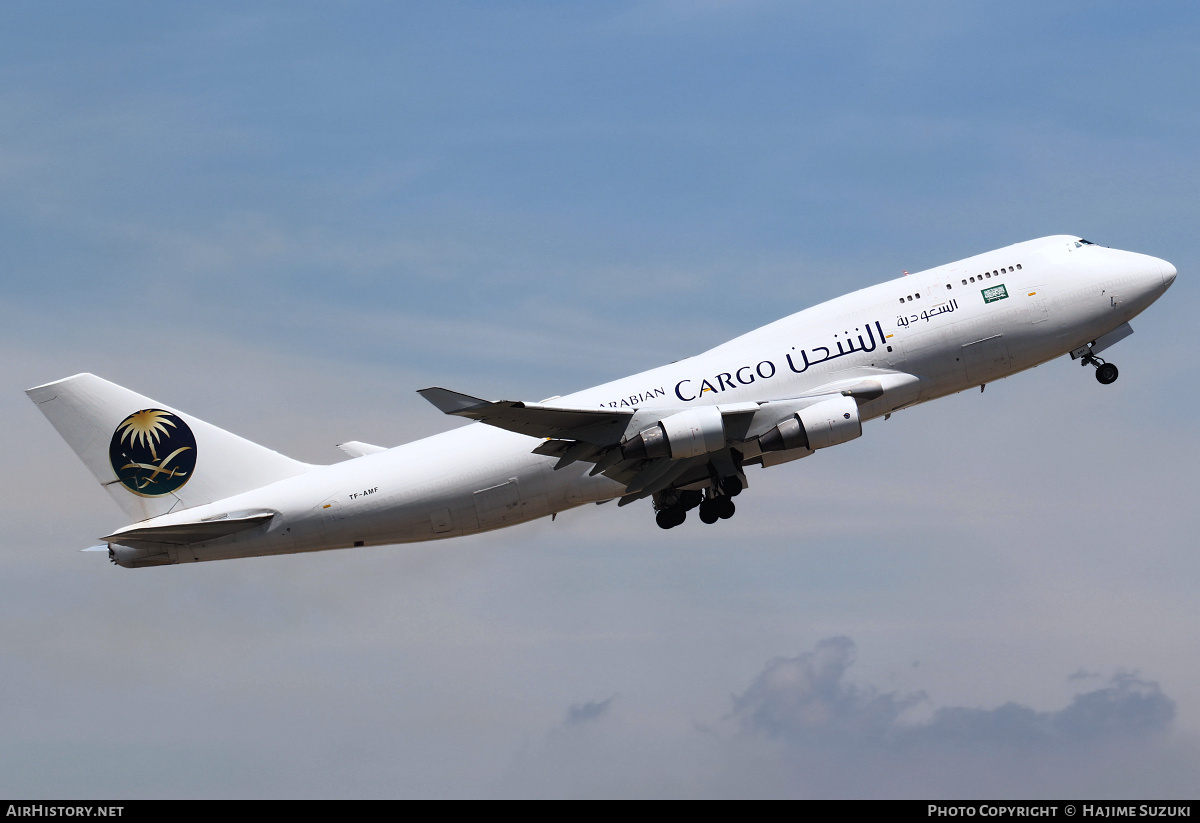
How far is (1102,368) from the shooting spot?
131ft

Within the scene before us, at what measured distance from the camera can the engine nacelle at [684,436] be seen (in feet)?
117

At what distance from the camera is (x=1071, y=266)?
38.6 meters

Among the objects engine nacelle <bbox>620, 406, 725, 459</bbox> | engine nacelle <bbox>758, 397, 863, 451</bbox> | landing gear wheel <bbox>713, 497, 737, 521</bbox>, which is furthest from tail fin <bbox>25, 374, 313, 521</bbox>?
engine nacelle <bbox>758, 397, 863, 451</bbox>

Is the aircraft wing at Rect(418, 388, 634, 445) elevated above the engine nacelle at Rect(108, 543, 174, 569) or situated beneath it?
elevated above

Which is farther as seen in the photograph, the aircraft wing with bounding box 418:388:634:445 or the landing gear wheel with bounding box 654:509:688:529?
the landing gear wheel with bounding box 654:509:688:529

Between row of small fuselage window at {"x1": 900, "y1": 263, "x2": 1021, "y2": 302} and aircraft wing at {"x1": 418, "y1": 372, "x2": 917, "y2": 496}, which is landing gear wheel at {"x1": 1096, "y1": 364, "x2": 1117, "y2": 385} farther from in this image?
aircraft wing at {"x1": 418, "y1": 372, "x2": 917, "y2": 496}

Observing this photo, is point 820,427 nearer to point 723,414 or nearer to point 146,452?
point 723,414

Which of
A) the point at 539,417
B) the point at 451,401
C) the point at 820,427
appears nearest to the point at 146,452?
the point at 451,401

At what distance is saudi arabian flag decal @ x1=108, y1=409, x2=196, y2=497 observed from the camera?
3962 centimetres

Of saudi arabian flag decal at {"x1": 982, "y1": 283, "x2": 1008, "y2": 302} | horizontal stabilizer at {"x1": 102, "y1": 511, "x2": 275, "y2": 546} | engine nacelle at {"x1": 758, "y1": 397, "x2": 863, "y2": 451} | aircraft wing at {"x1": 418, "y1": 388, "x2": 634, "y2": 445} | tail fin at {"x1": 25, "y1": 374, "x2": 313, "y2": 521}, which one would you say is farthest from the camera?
tail fin at {"x1": 25, "y1": 374, "x2": 313, "y2": 521}

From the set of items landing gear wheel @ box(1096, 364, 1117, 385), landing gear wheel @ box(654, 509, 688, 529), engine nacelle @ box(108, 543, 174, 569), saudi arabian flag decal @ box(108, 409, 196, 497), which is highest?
saudi arabian flag decal @ box(108, 409, 196, 497)

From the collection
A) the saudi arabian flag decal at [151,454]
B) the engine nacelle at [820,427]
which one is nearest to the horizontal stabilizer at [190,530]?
the saudi arabian flag decal at [151,454]

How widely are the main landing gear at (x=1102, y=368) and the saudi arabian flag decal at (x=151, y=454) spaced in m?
29.8
